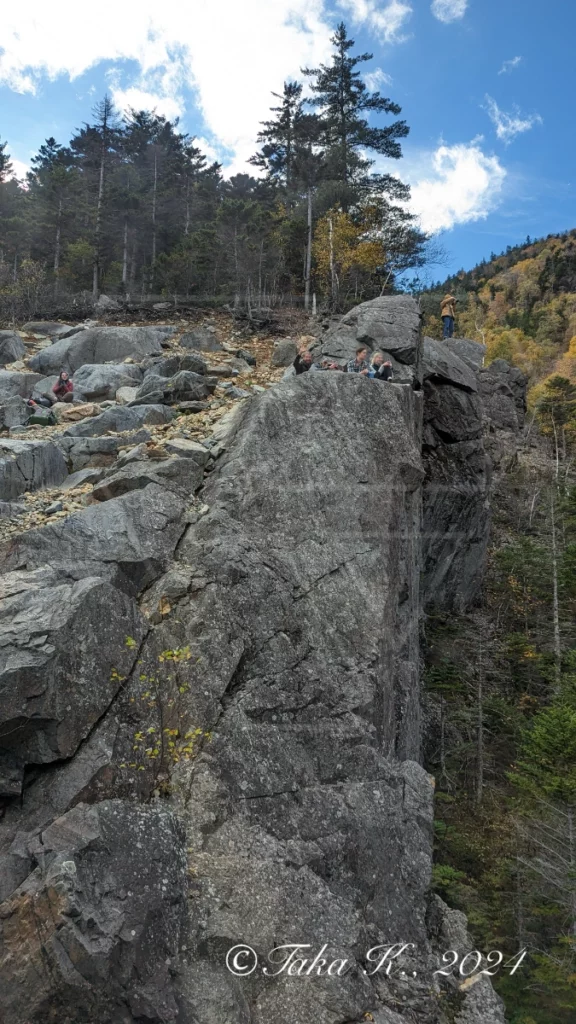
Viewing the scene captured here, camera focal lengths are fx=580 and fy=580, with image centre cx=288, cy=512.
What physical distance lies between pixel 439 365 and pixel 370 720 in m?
14.5

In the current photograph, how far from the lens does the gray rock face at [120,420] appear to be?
572 inches

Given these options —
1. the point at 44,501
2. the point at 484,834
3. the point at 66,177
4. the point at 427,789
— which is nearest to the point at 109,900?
the point at 427,789

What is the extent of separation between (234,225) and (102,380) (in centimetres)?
1959

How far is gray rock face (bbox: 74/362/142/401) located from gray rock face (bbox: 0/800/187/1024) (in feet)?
53.6

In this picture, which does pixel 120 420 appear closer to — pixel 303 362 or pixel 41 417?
pixel 41 417

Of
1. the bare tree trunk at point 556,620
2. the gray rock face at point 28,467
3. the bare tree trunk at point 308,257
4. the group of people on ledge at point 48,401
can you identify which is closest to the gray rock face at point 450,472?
the bare tree trunk at point 556,620

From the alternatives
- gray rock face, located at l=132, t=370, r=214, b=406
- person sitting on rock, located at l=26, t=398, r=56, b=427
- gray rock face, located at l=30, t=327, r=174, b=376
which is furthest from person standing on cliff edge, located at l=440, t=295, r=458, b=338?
person sitting on rock, located at l=26, t=398, r=56, b=427

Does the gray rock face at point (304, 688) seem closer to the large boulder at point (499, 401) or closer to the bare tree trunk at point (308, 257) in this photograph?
the bare tree trunk at point (308, 257)

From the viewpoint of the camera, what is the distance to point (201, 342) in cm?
2508

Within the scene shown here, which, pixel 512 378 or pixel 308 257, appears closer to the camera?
pixel 308 257

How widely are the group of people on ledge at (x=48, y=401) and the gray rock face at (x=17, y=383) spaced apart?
5.41 ft

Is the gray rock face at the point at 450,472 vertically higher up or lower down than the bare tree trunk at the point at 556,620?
higher up

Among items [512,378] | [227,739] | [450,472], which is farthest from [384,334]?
[512,378]

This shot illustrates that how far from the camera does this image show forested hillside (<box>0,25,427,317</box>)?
31.9m
